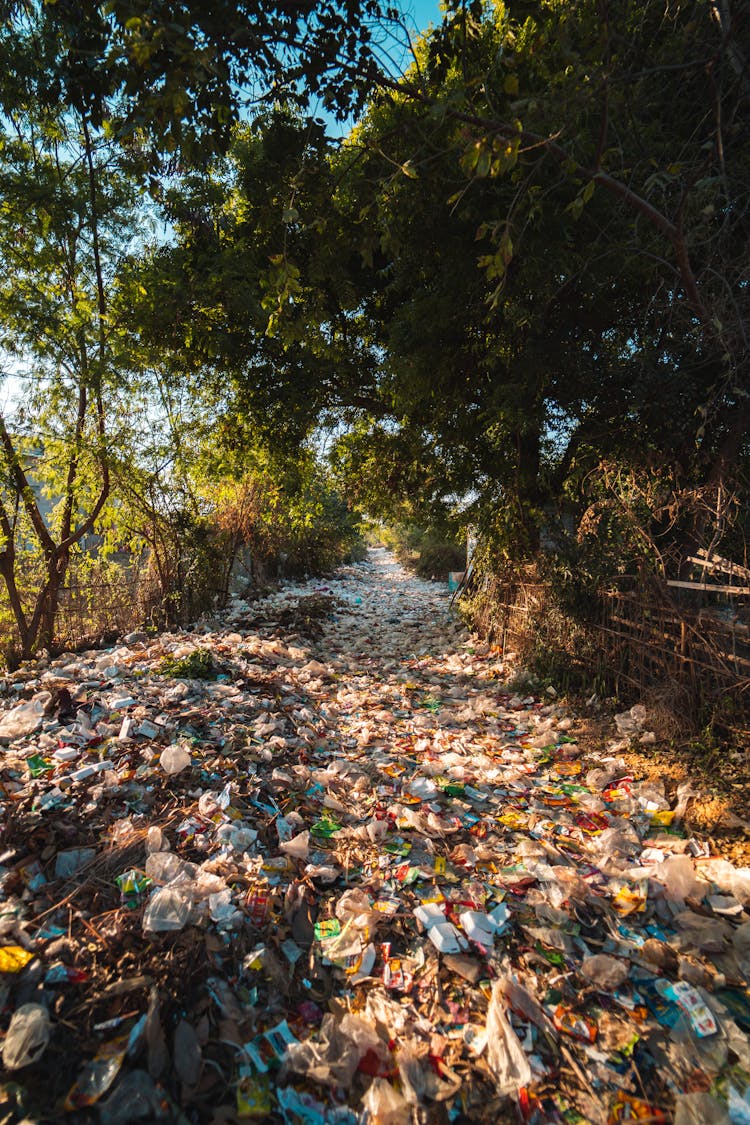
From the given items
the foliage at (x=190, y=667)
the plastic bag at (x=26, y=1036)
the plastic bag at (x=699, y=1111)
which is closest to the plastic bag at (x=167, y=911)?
the plastic bag at (x=26, y=1036)

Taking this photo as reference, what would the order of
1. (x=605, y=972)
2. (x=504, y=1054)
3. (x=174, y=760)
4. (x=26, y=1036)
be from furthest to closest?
(x=174, y=760) → (x=605, y=972) → (x=504, y=1054) → (x=26, y=1036)

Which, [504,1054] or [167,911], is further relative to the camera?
[167,911]

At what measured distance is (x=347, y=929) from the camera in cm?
194

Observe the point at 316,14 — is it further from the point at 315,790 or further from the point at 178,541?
the point at 178,541

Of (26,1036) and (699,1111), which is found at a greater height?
(26,1036)

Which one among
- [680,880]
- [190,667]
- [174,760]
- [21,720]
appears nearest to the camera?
[680,880]

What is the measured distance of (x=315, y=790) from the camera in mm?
2941

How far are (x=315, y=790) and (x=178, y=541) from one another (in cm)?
453

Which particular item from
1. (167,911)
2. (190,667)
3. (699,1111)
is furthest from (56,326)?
(699,1111)

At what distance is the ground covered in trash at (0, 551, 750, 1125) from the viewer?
140cm

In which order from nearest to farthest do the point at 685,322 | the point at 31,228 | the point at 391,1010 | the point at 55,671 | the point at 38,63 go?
the point at 391,1010
the point at 38,63
the point at 685,322
the point at 55,671
the point at 31,228

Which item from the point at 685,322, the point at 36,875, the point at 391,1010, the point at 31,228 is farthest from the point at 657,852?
the point at 31,228

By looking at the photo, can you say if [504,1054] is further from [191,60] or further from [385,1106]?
[191,60]

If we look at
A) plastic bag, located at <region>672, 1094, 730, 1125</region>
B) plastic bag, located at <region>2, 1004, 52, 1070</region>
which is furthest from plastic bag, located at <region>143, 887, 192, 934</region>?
plastic bag, located at <region>672, 1094, 730, 1125</region>
